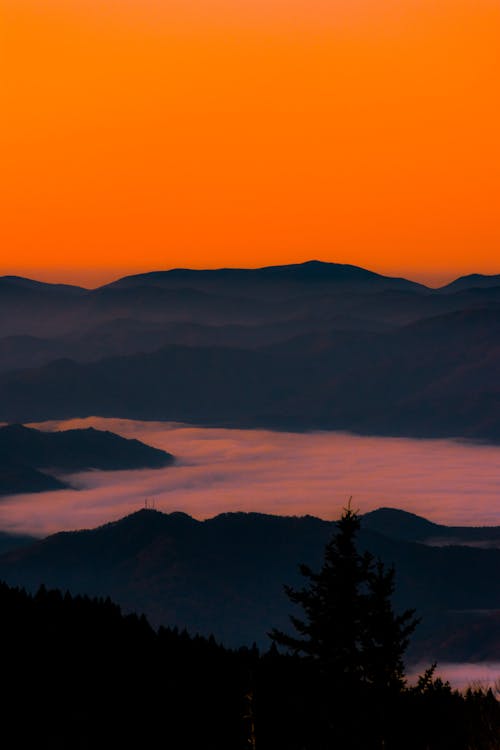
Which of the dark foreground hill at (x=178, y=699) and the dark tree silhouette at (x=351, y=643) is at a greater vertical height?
the dark tree silhouette at (x=351, y=643)

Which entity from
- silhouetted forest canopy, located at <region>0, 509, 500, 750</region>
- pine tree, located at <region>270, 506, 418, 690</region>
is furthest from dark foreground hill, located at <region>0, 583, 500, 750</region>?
pine tree, located at <region>270, 506, 418, 690</region>

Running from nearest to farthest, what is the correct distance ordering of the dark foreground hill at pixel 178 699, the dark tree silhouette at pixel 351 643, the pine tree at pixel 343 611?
the dark tree silhouette at pixel 351 643 < the dark foreground hill at pixel 178 699 < the pine tree at pixel 343 611

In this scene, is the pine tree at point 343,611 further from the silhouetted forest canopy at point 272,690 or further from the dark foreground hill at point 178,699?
the dark foreground hill at point 178,699

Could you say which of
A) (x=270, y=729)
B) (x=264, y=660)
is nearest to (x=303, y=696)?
(x=270, y=729)

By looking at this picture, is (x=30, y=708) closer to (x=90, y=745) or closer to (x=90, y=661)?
(x=90, y=745)

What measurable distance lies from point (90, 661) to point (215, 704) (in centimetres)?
382

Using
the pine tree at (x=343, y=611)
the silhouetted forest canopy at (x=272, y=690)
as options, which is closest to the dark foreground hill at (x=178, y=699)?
the silhouetted forest canopy at (x=272, y=690)

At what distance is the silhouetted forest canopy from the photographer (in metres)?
24.1

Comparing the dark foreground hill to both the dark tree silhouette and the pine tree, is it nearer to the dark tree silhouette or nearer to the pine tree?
the dark tree silhouette

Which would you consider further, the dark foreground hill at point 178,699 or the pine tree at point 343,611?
the pine tree at point 343,611

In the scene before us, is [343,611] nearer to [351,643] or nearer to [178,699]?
[351,643]

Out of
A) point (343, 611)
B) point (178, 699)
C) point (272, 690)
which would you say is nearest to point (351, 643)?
point (343, 611)

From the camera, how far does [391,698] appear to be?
24.0 metres

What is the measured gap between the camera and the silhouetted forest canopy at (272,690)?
24.1 metres
